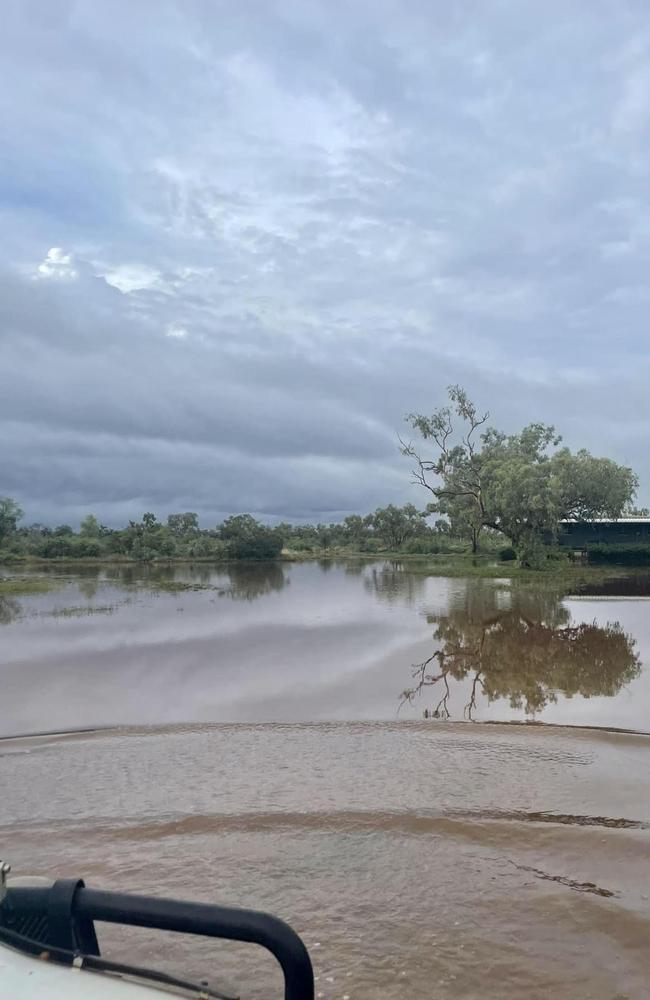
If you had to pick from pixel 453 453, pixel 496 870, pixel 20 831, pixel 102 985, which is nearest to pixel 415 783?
pixel 496 870

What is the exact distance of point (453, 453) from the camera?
4816 centimetres

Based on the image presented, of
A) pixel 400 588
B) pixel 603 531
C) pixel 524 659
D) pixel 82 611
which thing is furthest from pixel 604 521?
pixel 524 659

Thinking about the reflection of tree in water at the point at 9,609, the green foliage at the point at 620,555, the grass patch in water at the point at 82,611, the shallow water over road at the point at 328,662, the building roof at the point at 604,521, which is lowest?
the reflection of tree in water at the point at 9,609

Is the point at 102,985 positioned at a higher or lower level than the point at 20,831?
higher

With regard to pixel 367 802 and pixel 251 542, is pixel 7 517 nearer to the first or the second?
pixel 251 542

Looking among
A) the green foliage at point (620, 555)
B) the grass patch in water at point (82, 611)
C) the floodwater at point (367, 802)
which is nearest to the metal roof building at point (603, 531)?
the green foliage at point (620, 555)

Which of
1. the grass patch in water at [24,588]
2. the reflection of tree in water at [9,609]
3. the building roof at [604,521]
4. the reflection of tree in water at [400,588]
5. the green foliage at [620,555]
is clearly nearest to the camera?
the reflection of tree in water at [9,609]

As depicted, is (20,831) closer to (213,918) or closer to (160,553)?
(213,918)

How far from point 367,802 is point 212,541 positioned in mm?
68735

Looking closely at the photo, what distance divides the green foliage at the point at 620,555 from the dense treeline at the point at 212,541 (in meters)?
19.9

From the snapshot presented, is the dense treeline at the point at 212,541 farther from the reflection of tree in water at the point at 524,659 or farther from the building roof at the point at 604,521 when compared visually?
the reflection of tree in water at the point at 524,659

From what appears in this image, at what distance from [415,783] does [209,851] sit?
2.02 metres

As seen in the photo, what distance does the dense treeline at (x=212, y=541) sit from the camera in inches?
2648

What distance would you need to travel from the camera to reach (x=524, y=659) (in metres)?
11.9
